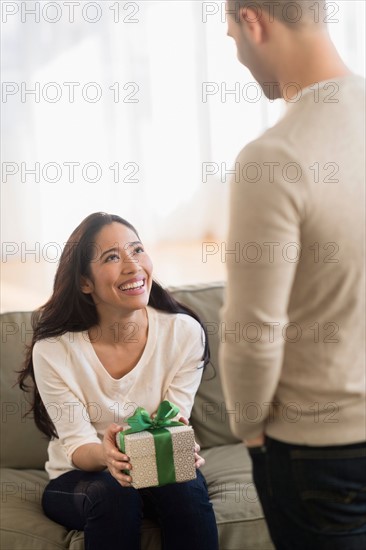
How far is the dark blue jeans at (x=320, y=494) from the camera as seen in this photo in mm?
1129

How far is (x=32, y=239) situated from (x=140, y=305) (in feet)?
10.3

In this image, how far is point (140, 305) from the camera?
207 centimetres

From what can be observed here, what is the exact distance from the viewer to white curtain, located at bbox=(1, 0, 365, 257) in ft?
16.3

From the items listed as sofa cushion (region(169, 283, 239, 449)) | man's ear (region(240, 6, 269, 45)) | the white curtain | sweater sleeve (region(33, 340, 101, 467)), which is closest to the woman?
sweater sleeve (region(33, 340, 101, 467))

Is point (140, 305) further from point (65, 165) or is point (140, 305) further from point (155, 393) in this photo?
point (65, 165)

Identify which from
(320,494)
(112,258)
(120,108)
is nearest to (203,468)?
(112,258)

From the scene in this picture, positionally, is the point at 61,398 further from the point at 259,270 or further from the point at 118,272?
the point at 259,270

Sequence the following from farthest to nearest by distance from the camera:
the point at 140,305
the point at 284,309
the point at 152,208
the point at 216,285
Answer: the point at 152,208 → the point at 216,285 → the point at 140,305 → the point at 284,309

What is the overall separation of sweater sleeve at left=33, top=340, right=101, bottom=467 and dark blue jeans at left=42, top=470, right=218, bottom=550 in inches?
3.6

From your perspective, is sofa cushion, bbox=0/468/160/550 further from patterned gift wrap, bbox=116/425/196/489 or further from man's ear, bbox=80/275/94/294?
man's ear, bbox=80/275/94/294

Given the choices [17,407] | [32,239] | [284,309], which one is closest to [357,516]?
[284,309]

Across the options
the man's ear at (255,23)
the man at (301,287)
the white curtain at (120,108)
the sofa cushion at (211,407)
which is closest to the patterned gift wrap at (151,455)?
the sofa cushion at (211,407)

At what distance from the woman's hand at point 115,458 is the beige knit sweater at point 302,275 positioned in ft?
2.32

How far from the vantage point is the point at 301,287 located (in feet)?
3.70
